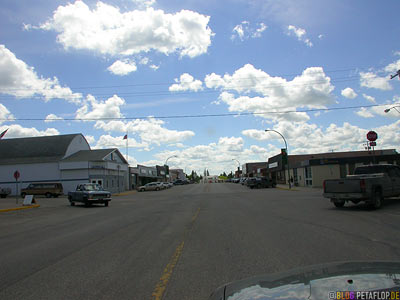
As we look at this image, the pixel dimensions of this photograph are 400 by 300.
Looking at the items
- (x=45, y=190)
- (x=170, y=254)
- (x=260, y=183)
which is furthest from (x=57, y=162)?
(x=170, y=254)

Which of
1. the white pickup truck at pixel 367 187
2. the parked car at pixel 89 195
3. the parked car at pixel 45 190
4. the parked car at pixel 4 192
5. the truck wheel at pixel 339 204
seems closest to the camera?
the white pickup truck at pixel 367 187

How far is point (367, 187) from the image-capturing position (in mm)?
15281

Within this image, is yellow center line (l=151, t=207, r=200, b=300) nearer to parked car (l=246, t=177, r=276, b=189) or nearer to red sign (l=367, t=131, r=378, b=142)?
red sign (l=367, t=131, r=378, b=142)

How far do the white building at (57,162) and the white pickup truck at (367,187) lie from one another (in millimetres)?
37253

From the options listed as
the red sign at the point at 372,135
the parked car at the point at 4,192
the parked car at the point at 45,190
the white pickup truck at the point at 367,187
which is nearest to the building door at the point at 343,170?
the red sign at the point at 372,135

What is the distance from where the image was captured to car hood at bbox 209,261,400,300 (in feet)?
8.18

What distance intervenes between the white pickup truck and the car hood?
43.8 feet

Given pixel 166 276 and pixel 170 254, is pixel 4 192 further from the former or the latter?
pixel 166 276

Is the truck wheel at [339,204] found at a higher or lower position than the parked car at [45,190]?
lower

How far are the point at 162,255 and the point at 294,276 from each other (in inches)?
188

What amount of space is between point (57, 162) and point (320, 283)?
52.4m

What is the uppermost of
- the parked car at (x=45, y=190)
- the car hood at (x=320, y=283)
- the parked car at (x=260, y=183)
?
the car hood at (x=320, y=283)

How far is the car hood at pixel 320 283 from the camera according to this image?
8.18 ft

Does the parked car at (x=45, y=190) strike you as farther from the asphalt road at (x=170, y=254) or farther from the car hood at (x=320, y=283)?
the car hood at (x=320, y=283)
